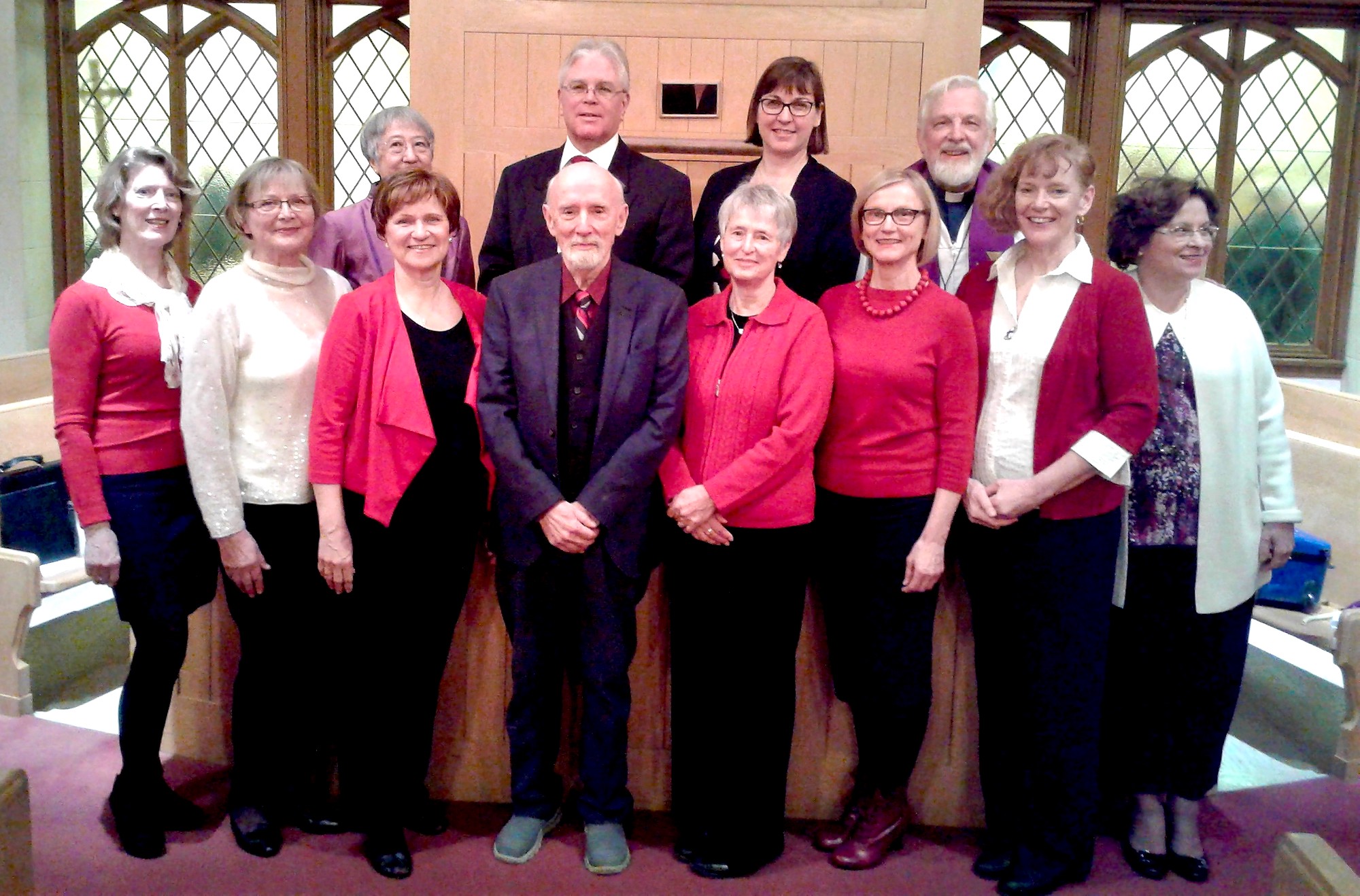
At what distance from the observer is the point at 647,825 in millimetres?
2613

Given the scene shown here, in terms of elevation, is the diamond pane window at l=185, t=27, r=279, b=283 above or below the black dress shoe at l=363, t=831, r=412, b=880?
above

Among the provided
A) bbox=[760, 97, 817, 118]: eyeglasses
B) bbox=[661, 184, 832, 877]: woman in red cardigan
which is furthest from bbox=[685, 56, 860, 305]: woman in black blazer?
bbox=[661, 184, 832, 877]: woman in red cardigan

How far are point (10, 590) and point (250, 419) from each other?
1248 mm

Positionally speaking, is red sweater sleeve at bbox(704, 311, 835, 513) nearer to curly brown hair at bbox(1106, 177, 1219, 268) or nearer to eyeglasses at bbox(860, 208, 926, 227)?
eyeglasses at bbox(860, 208, 926, 227)

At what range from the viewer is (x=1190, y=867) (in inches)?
96.7

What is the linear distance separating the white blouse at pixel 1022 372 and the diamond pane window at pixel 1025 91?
3049mm

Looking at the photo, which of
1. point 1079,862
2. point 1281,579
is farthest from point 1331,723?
point 1079,862

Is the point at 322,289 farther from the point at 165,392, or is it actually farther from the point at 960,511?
the point at 960,511

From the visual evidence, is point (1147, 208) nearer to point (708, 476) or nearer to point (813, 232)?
point (813, 232)

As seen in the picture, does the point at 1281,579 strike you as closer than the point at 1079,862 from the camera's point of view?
No

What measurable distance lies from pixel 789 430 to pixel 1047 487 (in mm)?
533

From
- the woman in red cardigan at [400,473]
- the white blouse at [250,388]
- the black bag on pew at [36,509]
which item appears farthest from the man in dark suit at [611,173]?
the black bag on pew at [36,509]

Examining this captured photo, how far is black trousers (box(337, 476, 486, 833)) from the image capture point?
2.30 m

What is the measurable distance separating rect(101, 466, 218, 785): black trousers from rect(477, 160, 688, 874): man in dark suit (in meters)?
0.67
